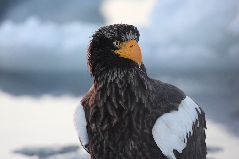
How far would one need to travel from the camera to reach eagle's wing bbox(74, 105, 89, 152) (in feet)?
9.06

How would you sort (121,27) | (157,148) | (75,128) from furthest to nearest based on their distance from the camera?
(75,128), (157,148), (121,27)

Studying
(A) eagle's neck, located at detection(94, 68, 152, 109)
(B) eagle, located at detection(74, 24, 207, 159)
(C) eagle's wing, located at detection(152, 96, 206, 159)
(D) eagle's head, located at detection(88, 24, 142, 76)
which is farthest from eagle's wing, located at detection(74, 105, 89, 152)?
(C) eagle's wing, located at detection(152, 96, 206, 159)

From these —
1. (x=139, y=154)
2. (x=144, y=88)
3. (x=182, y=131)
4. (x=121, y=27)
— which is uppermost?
(x=121, y=27)

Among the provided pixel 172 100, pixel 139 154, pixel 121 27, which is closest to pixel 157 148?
pixel 139 154

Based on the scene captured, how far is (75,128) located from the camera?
282 cm

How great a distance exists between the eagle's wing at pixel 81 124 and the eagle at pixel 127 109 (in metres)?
0.06

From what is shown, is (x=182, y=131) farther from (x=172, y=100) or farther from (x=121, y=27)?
(x=121, y=27)

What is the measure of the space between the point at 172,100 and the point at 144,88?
0.25 metres

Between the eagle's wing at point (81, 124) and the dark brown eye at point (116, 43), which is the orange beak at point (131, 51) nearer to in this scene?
the dark brown eye at point (116, 43)

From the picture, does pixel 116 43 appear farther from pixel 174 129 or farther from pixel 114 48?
pixel 174 129

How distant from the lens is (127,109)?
2561 millimetres

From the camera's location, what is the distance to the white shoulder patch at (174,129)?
2.54 metres

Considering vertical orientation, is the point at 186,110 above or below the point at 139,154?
above

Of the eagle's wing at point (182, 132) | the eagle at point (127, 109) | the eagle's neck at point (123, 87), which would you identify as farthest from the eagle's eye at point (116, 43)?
the eagle's wing at point (182, 132)
